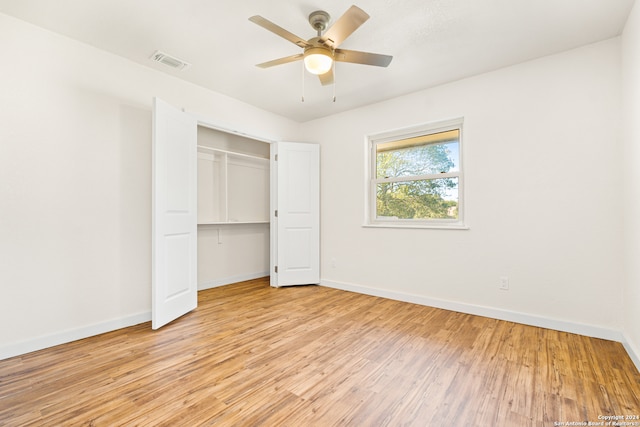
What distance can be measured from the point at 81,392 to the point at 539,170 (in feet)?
13.1

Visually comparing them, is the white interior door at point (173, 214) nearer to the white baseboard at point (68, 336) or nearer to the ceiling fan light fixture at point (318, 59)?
the white baseboard at point (68, 336)

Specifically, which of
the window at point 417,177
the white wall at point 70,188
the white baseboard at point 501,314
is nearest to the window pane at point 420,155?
the window at point 417,177

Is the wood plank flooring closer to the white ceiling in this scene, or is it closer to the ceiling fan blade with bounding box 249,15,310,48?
the ceiling fan blade with bounding box 249,15,310,48

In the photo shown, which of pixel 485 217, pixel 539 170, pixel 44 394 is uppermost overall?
pixel 539 170

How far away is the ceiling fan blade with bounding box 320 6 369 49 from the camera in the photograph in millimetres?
1755

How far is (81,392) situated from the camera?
A: 5.72 feet

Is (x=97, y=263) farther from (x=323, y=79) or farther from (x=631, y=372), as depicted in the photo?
(x=631, y=372)

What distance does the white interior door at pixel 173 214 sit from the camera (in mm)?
2738

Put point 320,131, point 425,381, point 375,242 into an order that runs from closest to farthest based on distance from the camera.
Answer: point 425,381
point 375,242
point 320,131

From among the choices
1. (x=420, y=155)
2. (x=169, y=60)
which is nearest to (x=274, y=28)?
(x=169, y=60)

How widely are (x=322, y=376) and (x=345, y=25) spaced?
2323 mm

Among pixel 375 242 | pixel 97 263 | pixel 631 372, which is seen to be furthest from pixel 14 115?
pixel 631 372

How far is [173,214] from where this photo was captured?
2969 millimetres

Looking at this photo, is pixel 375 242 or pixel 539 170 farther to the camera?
pixel 375 242
